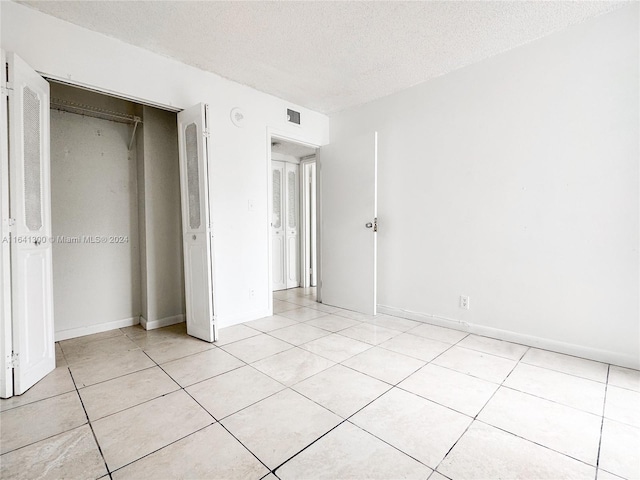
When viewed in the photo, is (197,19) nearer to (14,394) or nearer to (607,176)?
(14,394)

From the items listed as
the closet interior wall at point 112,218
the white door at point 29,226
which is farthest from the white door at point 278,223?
the white door at point 29,226

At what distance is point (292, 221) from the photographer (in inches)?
223

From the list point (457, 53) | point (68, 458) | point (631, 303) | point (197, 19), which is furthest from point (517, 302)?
point (197, 19)

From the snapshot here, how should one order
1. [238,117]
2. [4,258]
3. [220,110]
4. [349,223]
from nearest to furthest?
[4,258], [220,110], [238,117], [349,223]

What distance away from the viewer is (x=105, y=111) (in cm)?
312

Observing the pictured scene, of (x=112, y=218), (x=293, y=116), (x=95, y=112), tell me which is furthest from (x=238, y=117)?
(x=112, y=218)

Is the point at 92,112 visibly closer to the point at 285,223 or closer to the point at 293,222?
the point at 285,223

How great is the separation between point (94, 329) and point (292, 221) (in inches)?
131

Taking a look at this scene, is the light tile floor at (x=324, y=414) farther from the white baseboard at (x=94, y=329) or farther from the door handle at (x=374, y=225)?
the door handle at (x=374, y=225)

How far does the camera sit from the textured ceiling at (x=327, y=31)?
2.20 m

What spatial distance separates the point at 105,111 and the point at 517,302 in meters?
4.41

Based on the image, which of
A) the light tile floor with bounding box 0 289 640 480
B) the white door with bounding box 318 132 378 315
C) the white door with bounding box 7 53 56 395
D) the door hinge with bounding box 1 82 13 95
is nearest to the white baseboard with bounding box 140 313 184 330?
the light tile floor with bounding box 0 289 640 480

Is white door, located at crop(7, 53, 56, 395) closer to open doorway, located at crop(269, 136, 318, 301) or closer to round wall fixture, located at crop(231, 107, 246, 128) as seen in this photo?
round wall fixture, located at crop(231, 107, 246, 128)

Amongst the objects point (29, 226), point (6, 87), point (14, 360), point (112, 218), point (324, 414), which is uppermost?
point (6, 87)
